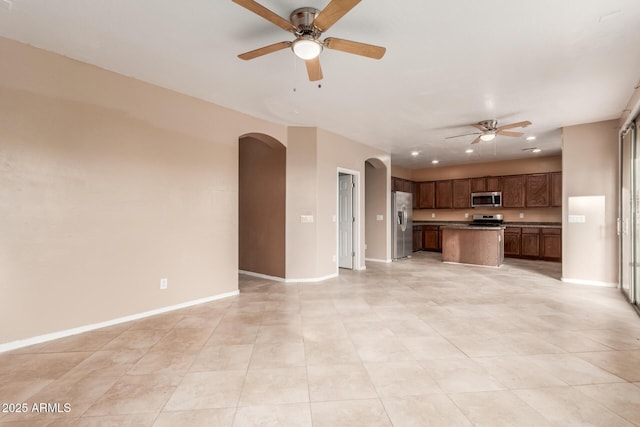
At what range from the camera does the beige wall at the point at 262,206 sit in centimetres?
Answer: 515

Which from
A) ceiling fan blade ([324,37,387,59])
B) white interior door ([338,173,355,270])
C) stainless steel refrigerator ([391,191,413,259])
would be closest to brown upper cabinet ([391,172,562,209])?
stainless steel refrigerator ([391,191,413,259])

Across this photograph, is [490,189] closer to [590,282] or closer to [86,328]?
[590,282]

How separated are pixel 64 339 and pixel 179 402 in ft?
6.03

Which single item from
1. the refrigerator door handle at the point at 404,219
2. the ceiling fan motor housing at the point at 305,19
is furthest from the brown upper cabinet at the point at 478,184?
the ceiling fan motor housing at the point at 305,19

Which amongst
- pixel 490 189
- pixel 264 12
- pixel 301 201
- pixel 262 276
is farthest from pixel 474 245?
pixel 264 12

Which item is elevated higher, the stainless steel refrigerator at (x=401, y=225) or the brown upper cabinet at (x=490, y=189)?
the brown upper cabinet at (x=490, y=189)

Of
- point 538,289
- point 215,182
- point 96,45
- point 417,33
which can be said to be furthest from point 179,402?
point 538,289

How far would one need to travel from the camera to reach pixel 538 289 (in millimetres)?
4605

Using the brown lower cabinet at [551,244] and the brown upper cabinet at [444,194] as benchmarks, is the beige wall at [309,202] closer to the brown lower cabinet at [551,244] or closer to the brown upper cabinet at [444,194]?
the brown upper cabinet at [444,194]

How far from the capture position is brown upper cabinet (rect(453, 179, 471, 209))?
8719 millimetres

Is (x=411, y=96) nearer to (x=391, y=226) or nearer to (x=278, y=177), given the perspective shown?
(x=278, y=177)

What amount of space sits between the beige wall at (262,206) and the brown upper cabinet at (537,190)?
6.79 meters

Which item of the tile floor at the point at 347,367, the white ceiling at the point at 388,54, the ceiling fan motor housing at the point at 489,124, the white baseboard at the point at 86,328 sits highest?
the white ceiling at the point at 388,54

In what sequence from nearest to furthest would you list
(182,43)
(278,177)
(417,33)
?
(417,33), (182,43), (278,177)
